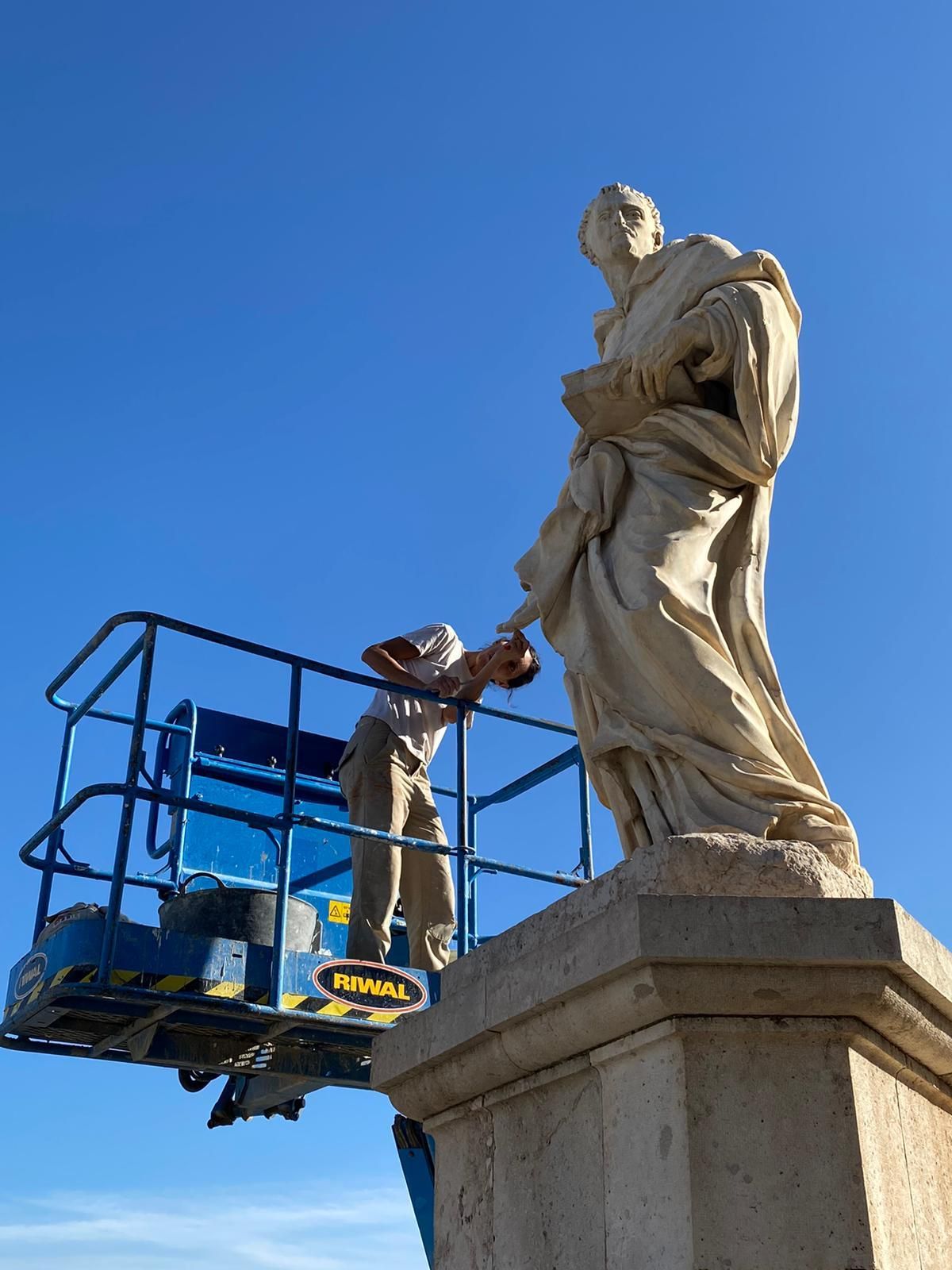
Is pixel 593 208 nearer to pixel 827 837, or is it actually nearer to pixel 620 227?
pixel 620 227

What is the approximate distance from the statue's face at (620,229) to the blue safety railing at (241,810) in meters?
2.86

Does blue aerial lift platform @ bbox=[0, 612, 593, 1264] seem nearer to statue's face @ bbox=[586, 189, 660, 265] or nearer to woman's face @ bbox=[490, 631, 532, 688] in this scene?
woman's face @ bbox=[490, 631, 532, 688]

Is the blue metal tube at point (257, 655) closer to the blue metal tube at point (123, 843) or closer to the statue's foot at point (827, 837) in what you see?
the blue metal tube at point (123, 843)

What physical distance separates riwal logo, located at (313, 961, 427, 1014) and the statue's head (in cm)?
366

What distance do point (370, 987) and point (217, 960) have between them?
0.82 metres

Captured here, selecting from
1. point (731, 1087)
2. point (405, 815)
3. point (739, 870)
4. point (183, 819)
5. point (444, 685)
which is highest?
point (444, 685)

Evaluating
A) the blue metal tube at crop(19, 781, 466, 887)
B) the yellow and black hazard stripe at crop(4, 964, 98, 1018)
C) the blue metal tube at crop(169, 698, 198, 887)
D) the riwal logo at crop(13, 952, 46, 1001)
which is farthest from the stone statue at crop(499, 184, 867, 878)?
the blue metal tube at crop(169, 698, 198, 887)

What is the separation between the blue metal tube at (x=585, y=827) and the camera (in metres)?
8.29

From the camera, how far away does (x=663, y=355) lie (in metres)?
5.02

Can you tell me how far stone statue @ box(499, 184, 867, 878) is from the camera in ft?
14.0

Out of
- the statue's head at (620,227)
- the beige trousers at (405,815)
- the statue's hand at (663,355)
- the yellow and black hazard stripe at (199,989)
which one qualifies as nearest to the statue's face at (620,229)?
the statue's head at (620,227)

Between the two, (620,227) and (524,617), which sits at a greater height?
(620,227)

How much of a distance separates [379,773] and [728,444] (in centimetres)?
381

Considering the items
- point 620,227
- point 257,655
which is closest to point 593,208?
point 620,227
